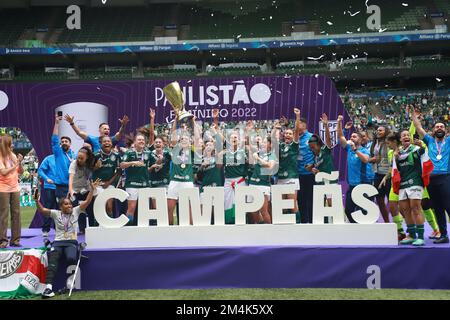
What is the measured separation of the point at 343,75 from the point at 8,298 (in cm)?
2292

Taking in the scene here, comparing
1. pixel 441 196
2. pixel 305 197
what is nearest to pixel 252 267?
pixel 305 197

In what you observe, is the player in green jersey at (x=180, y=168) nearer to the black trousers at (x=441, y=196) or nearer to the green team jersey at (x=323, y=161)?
the green team jersey at (x=323, y=161)

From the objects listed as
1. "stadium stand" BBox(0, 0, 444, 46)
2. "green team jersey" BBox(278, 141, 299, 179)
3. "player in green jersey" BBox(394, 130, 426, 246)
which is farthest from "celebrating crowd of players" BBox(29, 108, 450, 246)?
"stadium stand" BBox(0, 0, 444, 46)

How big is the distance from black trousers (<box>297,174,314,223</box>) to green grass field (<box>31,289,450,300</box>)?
1.59 meters

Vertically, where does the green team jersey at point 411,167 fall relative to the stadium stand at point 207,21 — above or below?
below

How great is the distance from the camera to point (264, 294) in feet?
15.7

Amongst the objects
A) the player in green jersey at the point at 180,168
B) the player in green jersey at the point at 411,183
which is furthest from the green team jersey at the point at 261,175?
the player in green jersey at the point at 411,183

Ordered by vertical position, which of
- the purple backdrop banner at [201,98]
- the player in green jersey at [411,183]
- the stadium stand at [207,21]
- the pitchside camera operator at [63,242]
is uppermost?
the stadium stand at [207,21]

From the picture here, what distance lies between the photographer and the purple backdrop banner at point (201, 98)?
797 cm

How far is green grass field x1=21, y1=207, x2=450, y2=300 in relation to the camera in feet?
15.2

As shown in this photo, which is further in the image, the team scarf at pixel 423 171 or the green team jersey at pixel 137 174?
the green team jersey at pixel 137 174

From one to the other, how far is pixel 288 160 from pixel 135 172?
206 cm

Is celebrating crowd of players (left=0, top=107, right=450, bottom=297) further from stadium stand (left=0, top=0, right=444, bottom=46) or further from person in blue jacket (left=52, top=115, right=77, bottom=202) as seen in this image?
stadium stand (left=0, top=0, right=444, bottom=46)

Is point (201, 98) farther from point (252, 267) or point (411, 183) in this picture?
point (411, 183)
